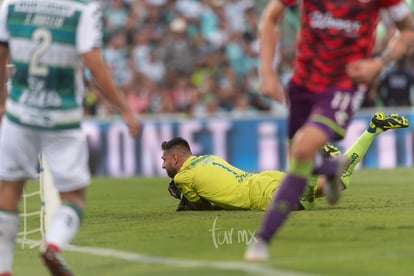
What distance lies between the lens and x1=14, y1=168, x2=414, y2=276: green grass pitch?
24.3 ft

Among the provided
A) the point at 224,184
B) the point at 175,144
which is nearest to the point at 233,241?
the point at 224,184

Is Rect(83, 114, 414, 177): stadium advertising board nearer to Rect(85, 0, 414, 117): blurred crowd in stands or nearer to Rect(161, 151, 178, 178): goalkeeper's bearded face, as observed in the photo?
Rect(85, 0, 414, 117): blurred crowd in stands

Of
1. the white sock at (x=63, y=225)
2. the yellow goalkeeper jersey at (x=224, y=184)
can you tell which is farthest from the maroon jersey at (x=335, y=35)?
the yellow goalkeeper jersey at (x=224, y=184)

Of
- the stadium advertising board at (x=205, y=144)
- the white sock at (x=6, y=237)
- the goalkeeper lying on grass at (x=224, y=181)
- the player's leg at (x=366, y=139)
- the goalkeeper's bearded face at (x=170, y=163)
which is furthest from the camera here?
the stadium advertising board at (x=205, y=144)

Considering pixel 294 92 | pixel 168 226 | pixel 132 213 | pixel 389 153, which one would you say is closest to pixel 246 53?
pixel 389 153

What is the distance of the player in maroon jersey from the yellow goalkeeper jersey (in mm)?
3185

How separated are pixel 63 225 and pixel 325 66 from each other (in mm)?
2207

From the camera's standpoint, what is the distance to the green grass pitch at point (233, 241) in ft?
24.3

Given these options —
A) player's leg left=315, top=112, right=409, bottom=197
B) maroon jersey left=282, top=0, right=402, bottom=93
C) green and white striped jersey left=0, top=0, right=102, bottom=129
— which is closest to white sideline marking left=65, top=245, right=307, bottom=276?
green and white striped jersey left=0, top=0, right=102, bottom=129

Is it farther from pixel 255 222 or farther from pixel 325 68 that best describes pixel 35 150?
pixel 255 222

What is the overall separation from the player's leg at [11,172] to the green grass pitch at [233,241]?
0.62 meters

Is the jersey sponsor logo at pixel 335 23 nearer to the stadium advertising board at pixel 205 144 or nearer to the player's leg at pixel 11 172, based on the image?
the player's leg at pixel 11 172

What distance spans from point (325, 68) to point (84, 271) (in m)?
2.28

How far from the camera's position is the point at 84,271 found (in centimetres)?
797
